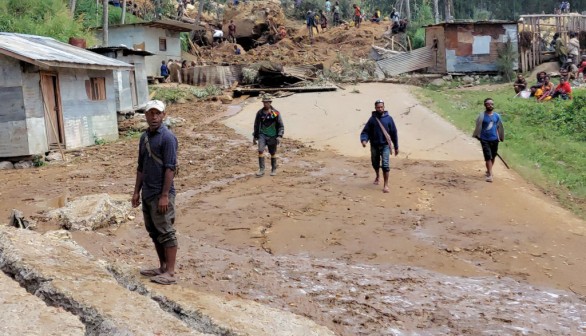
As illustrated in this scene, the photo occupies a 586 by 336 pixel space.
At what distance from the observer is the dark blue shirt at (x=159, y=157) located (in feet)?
16.6

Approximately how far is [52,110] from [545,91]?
15.5m

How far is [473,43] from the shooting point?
87.5 ft

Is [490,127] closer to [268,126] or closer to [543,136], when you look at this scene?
[268,126]

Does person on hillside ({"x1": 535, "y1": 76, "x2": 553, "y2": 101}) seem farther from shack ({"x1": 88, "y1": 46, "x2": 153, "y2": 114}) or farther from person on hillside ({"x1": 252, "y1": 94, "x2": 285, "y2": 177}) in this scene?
shack ({"x1": 88, "y1": 46, "x2": 153, "y2": 114})

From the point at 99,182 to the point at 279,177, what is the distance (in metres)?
3.35

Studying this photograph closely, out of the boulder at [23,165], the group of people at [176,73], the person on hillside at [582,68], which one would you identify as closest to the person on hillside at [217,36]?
the group of people at [176,73]

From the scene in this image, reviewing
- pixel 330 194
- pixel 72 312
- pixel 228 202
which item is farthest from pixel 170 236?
pixel 330 194

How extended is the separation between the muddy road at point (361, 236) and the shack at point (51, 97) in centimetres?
81

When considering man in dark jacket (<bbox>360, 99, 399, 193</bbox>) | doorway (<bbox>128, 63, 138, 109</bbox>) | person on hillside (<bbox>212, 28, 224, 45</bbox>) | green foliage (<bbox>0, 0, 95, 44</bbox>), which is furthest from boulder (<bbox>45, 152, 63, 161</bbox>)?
person on hillside (<bbox>212, 28, 224, 45</bbox>)

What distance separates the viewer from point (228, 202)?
9.36 metres

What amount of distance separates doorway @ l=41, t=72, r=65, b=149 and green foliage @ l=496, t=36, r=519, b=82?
62.8 ft

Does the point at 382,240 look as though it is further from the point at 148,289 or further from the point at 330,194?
the point at 148,289

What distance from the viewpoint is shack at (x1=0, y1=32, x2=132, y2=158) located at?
12.7 meters

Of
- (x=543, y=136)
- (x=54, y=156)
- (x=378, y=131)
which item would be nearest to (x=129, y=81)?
(x=54, y=156)
